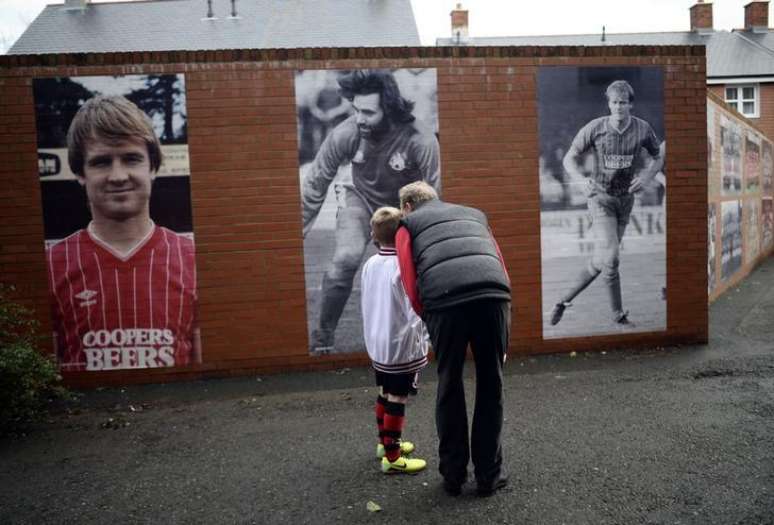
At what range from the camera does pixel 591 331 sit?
709 centimetres

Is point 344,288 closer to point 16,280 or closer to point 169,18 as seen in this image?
point 16,280

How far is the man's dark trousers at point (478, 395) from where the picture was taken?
141 inches

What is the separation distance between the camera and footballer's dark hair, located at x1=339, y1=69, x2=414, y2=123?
653 cm

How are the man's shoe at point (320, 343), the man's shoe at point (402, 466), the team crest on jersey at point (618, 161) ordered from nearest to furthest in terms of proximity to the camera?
1. the man's shoe at point (402, 466)
2. the man's shoe at point (320, 343)
3. the team crest on jersey at point (618, 161)

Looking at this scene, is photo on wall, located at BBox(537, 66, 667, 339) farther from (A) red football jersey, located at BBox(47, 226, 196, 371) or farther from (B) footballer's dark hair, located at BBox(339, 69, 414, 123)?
(A) red football jersey, located at BBox(47, 226, 196, 371)

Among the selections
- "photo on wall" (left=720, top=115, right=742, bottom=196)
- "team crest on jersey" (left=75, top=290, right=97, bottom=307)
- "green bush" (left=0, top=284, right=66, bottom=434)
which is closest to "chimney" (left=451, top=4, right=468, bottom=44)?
"photo on wall" (left=720, top=115, right=742, bottom=196)

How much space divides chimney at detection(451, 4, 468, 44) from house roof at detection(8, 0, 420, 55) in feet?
39.1

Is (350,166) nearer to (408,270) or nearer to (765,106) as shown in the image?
(408,270)

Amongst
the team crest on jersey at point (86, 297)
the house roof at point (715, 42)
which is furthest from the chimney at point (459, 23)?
the team crest on jersey at point (86, 297)

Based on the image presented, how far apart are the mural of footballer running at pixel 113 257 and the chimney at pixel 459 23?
2932cm

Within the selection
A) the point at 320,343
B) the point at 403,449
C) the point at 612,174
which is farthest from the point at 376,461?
the point at 612,174

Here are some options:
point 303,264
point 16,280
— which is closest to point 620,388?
point 303,264

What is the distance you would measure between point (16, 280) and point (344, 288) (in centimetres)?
314

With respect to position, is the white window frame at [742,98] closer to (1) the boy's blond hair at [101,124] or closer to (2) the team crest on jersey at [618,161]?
(2) the team crest on jersey at [618,161]
